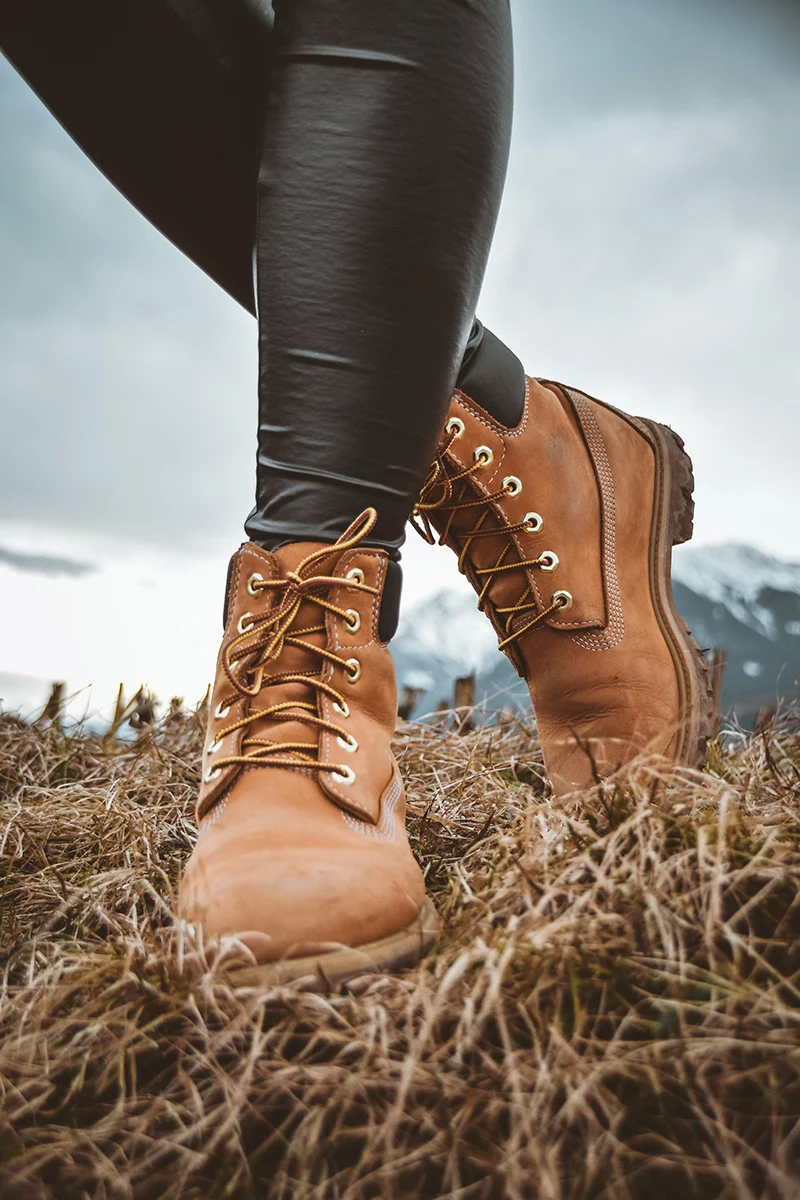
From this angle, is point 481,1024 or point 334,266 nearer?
point 481,1024

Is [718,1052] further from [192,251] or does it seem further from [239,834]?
[192,251]

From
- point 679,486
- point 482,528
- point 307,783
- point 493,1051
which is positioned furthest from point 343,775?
point 679,486

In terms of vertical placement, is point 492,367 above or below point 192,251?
below

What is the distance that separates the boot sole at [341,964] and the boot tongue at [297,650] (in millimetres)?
264

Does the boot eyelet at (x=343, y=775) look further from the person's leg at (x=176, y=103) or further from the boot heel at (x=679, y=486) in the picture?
the boot heel at (x=679, y=486)

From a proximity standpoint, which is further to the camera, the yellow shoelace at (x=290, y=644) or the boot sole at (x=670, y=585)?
the boot sole at (x=670, y=585)

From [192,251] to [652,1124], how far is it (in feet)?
4.23

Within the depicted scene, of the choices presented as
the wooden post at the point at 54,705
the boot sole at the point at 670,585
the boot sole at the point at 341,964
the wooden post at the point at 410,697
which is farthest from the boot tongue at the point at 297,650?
the wooden post at the point at 410,697

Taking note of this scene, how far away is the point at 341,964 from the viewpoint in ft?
2.27

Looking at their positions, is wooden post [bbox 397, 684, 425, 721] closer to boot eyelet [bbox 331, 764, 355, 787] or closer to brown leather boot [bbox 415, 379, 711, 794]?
brown leather boot [bbox 415, 379, 711, 794]

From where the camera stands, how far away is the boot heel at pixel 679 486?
1447mm

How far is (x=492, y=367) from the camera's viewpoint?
1.24m

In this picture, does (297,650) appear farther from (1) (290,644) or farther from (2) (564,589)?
(2) (564,589)

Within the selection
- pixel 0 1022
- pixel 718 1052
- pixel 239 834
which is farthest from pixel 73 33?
pixel 718 1052
